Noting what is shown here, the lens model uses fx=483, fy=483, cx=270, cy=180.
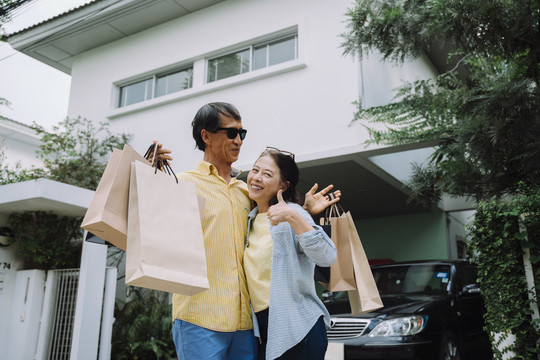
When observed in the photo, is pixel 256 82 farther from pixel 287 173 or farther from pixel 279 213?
pixel 279 213

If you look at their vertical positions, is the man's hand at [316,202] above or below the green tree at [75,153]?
below

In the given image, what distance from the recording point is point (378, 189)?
35.8 feet

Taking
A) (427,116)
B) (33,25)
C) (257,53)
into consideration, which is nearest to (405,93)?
(427,116)

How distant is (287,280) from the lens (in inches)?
80.1

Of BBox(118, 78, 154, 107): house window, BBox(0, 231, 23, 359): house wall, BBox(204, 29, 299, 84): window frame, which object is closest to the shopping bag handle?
BBox(0, 231, 23, 359): house wall

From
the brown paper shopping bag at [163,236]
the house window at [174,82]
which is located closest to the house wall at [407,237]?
the house window at [174,82]

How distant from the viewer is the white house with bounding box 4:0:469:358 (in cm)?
862

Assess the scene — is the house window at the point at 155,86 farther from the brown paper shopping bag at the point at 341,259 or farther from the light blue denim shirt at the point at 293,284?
the light blue denim shirt at the point at 293,284

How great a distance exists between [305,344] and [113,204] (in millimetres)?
968

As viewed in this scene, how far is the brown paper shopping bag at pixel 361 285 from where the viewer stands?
2.28 meters

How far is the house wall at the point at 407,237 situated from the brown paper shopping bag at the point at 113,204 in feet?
40.2

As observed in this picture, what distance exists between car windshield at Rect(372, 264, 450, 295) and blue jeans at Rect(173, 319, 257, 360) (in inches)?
197

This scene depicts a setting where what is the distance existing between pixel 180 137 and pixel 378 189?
4541mm

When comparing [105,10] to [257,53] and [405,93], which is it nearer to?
[257,53]
